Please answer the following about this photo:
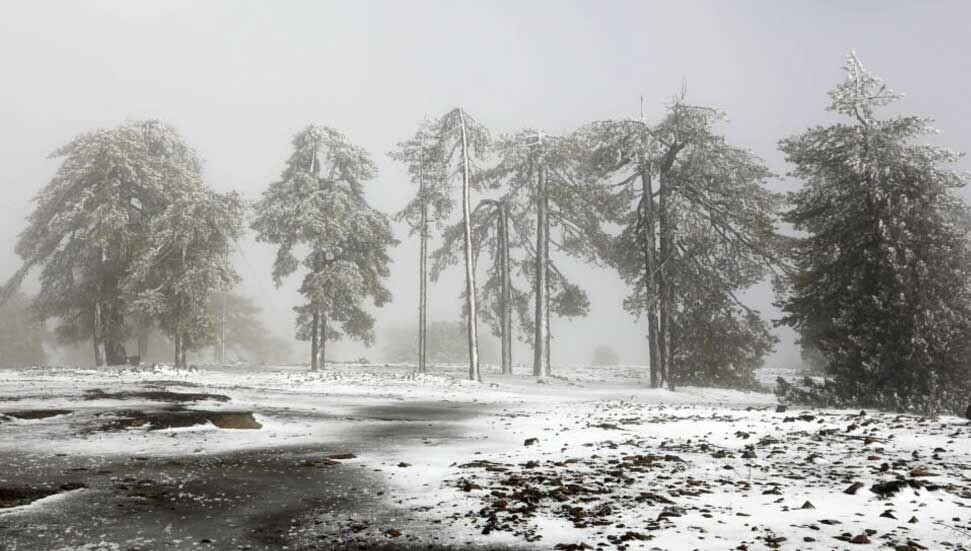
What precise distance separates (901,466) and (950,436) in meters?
2.27

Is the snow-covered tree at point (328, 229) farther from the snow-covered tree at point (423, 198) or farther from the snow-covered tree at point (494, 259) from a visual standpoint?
the snow-covered tree at point (494, 259)

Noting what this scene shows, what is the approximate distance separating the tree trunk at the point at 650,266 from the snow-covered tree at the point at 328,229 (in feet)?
40.5

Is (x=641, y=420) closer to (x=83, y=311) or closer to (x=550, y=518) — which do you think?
(x=550, y=518)

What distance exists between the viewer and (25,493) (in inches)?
218

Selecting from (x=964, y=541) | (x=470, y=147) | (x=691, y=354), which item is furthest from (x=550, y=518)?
(x=470, y=147)

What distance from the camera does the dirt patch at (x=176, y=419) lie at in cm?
987

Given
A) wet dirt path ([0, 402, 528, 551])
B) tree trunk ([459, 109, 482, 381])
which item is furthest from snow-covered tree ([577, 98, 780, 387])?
wet dirt path ([0, 402, 528, 551])

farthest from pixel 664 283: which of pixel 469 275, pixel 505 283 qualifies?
pixel 505 283

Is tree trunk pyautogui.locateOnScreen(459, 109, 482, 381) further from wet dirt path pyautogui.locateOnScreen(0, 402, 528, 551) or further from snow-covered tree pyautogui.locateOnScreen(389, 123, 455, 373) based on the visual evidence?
wet dirt path pyautogui.locateOnScreen(0, 402, 528, 551)

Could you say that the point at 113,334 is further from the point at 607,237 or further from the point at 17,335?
the point at 17,335

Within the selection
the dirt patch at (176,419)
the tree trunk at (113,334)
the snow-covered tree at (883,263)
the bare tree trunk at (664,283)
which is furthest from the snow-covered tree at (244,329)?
the snow-covered tree at (883,263)

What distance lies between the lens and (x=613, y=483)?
5996mm

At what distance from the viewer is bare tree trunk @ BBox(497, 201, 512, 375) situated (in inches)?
1182

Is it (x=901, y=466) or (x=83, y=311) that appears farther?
(x=83, y=311)
